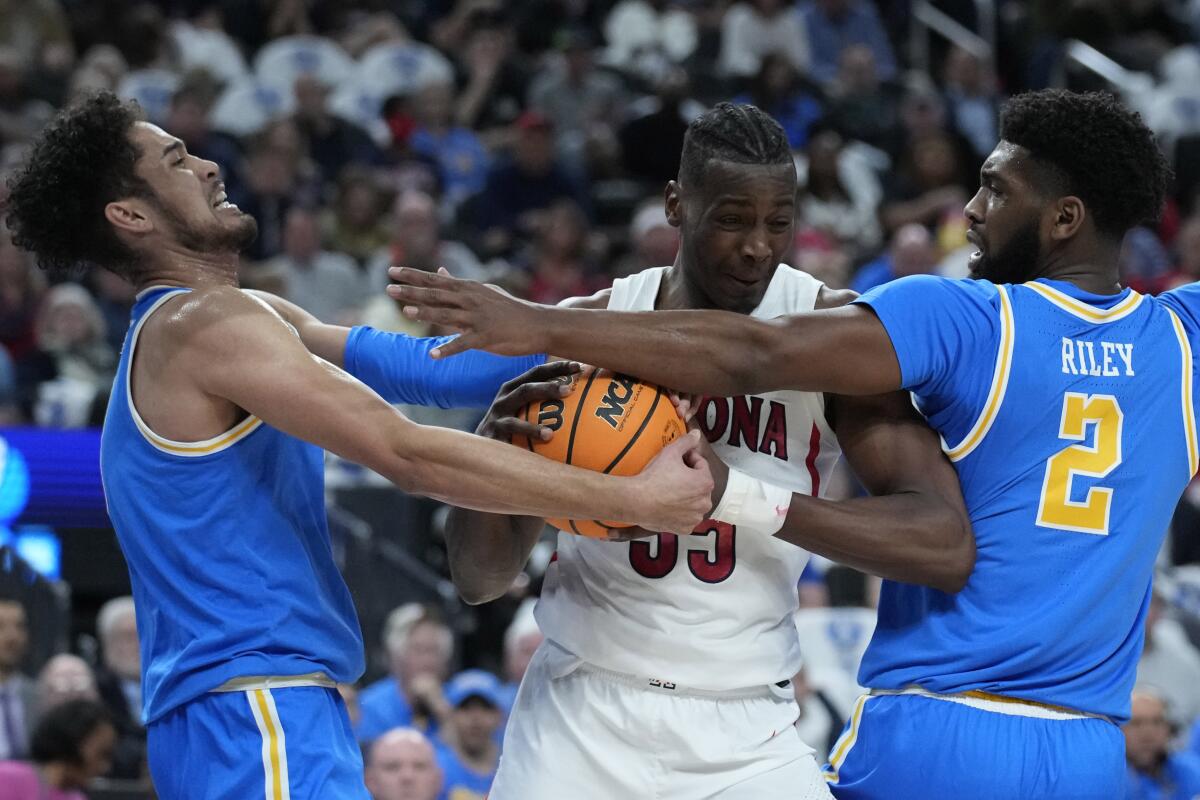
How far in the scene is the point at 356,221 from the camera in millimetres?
11000

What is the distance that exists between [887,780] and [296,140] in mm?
8522

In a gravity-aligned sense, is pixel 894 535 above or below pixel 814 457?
below

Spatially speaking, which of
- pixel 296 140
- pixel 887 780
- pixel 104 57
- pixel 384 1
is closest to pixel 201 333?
pixel 887 780

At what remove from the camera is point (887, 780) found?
3.74m

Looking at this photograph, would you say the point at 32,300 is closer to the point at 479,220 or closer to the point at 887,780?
the point at 479,220

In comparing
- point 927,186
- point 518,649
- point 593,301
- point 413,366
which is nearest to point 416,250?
point 518,649

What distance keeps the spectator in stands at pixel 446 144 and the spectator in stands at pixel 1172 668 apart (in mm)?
5836

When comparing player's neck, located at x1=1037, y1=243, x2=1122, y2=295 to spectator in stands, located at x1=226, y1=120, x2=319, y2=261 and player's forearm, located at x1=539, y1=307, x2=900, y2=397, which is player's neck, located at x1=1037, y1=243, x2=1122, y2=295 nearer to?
player's forearm, located at x1=539, y1=307, x2=900, y2=397

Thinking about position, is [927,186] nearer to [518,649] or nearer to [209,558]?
[518,649]

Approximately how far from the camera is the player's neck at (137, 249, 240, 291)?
382cm

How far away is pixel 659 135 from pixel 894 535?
9072 mm

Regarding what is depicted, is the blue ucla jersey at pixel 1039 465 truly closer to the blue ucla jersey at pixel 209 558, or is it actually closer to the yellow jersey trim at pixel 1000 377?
the yellow jersey trim at pixel 1000 377

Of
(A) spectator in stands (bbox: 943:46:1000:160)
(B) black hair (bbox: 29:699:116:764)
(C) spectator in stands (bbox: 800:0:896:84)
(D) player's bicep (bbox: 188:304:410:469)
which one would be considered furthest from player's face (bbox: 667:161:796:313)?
(C) spectator in stands (bbox: 800:0:896:84)

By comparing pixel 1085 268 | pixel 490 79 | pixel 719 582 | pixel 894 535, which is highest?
pixel 490 79
